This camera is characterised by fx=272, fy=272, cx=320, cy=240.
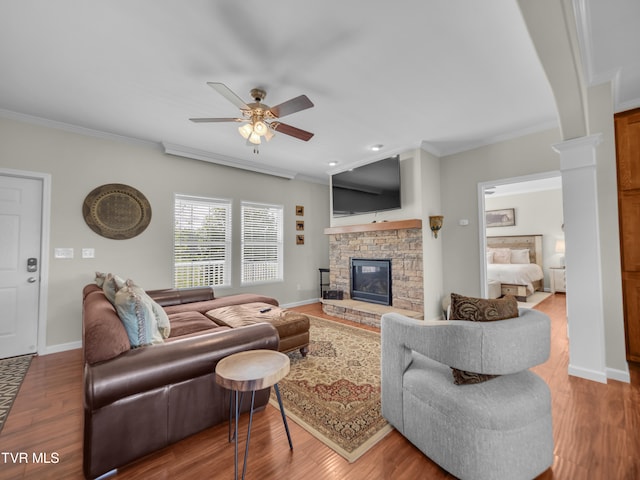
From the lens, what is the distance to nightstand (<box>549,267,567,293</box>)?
6445 millimetres

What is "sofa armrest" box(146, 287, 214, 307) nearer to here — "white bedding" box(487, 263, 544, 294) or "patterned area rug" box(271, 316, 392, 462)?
"patterned area rug" box(271, 316, 392, 462)

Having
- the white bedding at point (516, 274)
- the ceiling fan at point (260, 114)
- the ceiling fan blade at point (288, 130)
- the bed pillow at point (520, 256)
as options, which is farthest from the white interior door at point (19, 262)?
the bed pillow at point (520, 256)

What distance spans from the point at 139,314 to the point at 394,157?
3.98 m

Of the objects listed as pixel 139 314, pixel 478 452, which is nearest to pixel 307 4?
pixel 139 314

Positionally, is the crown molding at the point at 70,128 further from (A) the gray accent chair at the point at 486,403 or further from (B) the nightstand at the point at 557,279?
(B) the nightstand at the point at 557,279

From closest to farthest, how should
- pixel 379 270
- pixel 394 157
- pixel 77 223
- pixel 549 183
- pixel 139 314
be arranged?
pixel 139 314 < pixel 77 223 < pixel 394 157 < pixel 379 270 < pixel 549 183

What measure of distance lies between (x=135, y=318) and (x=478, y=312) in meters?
2.04

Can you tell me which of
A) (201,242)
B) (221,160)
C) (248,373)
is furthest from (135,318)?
(221,160)

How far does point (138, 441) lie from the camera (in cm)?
152

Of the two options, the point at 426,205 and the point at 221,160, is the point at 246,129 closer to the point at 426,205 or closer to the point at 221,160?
the point at 221,160

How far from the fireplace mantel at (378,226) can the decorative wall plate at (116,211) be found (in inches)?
122

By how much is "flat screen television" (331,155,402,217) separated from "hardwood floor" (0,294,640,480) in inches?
123

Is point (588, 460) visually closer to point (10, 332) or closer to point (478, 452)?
point (478, 452)

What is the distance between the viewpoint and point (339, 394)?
2.27 meters
